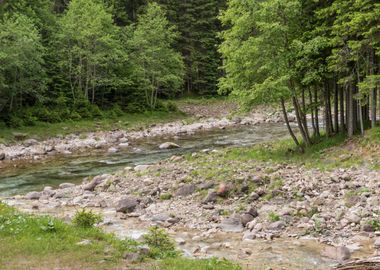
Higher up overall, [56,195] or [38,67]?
[38,67]

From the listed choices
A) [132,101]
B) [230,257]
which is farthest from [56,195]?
[132,101]

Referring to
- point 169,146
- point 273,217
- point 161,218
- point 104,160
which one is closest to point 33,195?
point 161,218

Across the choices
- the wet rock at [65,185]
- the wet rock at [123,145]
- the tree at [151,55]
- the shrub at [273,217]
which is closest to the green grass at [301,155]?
the shrub at [273,217]

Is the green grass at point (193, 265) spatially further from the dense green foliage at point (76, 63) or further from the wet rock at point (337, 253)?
the dense green foliage at point (76, 63)

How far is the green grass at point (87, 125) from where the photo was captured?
3856 cm

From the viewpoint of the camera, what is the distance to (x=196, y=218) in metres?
15.0

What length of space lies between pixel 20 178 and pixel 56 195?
640 centimetres

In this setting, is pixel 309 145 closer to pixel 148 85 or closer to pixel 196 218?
pixel 196 218

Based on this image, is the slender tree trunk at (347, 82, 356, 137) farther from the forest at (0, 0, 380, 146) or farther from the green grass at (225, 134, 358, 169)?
the green grass at (225, 134, 358, 169)

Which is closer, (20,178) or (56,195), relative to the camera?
(56,195)

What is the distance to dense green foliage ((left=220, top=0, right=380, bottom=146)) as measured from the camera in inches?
777

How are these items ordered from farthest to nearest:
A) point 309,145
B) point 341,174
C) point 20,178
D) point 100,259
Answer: point 20,178 → point 309,145 → point 341,174 → point 100,259

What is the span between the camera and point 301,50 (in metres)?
20.7

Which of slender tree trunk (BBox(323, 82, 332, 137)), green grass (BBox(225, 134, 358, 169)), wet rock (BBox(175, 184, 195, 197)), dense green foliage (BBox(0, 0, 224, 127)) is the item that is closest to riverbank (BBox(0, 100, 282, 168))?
green grass (BBox(225, 134, 358, 169))
